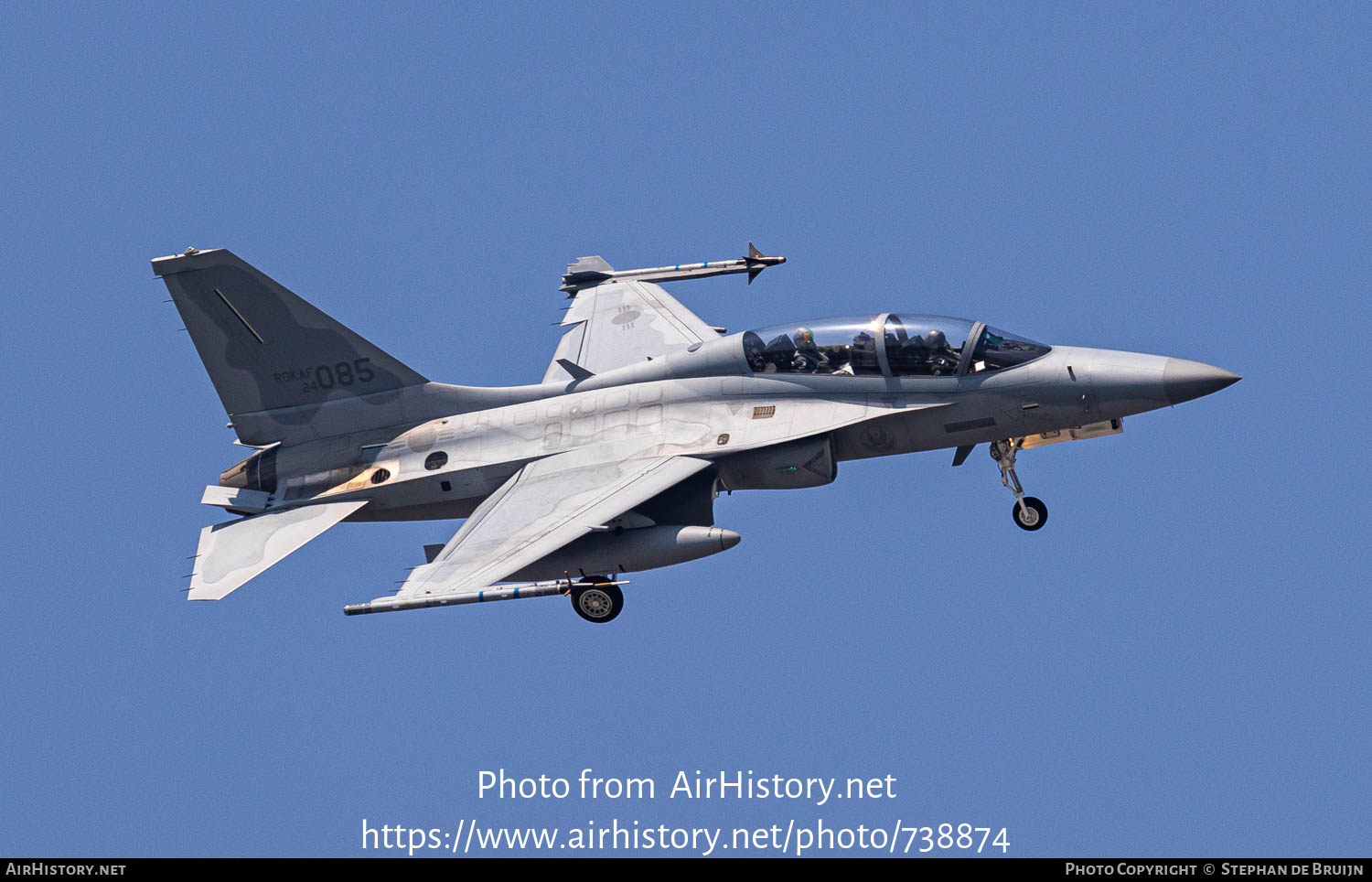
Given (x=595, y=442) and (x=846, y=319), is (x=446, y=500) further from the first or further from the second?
(x=846, y=319)

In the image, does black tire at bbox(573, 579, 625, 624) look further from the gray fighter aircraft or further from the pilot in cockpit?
the pilot in cockpit

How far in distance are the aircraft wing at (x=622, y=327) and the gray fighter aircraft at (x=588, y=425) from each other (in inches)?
67.5

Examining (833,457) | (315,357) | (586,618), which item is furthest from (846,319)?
(315,357)

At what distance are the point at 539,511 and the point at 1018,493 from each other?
586cm

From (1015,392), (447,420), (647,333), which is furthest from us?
(647,333)

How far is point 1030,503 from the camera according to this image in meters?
22.7

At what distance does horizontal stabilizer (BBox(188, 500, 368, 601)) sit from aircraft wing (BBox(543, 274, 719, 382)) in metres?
3.79

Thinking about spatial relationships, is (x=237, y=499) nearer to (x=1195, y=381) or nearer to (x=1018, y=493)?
(x=1018, y=493)

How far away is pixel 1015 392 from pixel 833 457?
7.50ft

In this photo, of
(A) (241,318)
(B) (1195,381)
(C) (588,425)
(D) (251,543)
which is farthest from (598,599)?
(B) (1195,381)

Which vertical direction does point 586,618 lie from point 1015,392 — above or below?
below

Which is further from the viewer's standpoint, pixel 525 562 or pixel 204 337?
pixel 204 337

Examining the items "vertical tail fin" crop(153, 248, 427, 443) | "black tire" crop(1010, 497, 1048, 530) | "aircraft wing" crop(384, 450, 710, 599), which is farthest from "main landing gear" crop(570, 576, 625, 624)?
"black tire" crop(1010, 497, 1048, 530)

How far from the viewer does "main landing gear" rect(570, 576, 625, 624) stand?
21.5m
